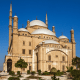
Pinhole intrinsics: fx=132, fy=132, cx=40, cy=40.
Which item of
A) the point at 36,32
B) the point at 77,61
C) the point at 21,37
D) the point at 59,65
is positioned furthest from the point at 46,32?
the point at 77,61

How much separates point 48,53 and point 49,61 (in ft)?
7.50

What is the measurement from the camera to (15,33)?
40.0 m

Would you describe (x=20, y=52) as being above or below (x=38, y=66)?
above

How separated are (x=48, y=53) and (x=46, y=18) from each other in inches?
1094

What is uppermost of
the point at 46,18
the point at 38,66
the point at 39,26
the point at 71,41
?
the point at 46,18

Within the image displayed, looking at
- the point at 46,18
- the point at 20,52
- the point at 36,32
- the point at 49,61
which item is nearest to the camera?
the point at 49,61

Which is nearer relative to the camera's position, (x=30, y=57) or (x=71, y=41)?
(x=30, y=57)

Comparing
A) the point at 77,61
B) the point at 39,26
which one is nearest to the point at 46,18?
the point at 39,26

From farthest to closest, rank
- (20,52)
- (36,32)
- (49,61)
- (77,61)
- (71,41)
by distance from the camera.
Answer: (71,41) → (36,32) → (20,52) → (49,61) → (77,61)

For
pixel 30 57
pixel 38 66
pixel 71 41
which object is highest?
pixel 71 41

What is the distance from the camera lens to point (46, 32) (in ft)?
153

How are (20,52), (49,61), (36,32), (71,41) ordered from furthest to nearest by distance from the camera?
(71,41), (36,32), (20,52), (49,61)

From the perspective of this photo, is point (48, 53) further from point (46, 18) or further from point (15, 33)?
point (46, 18)

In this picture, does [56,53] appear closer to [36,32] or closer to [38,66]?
[38,66]
